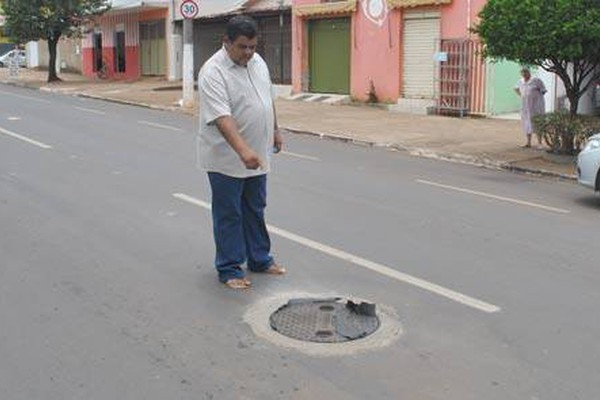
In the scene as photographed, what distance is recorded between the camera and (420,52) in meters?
22.9

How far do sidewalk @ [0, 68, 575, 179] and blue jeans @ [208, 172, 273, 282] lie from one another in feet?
24.5

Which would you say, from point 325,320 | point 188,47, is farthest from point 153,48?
point 325,320

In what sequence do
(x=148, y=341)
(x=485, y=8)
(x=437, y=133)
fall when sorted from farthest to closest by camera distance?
(x=437, y=133), (x=485, y=8), (x=148, y=341)

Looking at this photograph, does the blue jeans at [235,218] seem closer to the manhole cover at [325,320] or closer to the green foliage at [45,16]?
the manhole cover at [325,320]

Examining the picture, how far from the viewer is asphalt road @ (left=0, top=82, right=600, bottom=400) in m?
4.39

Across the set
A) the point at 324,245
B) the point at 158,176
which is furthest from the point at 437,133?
the point at 324,245

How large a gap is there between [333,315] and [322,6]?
841 inches

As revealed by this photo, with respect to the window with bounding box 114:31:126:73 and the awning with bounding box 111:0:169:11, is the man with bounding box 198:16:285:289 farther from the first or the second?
the window with bounding box 114:31:126:73

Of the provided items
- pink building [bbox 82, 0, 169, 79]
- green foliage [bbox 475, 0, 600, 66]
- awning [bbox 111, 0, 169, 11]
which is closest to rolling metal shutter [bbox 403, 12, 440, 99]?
green foliage [bbox 475, 0, 600, 66]

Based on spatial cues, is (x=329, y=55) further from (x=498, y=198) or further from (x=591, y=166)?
(x=591, y=166)

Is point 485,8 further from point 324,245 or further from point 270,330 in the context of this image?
point 270,330

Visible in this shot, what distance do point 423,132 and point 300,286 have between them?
1240 centimetres

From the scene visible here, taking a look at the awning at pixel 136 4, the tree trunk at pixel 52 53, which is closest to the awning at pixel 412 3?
the awning at pixel 136 4

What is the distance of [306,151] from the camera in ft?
48.6
